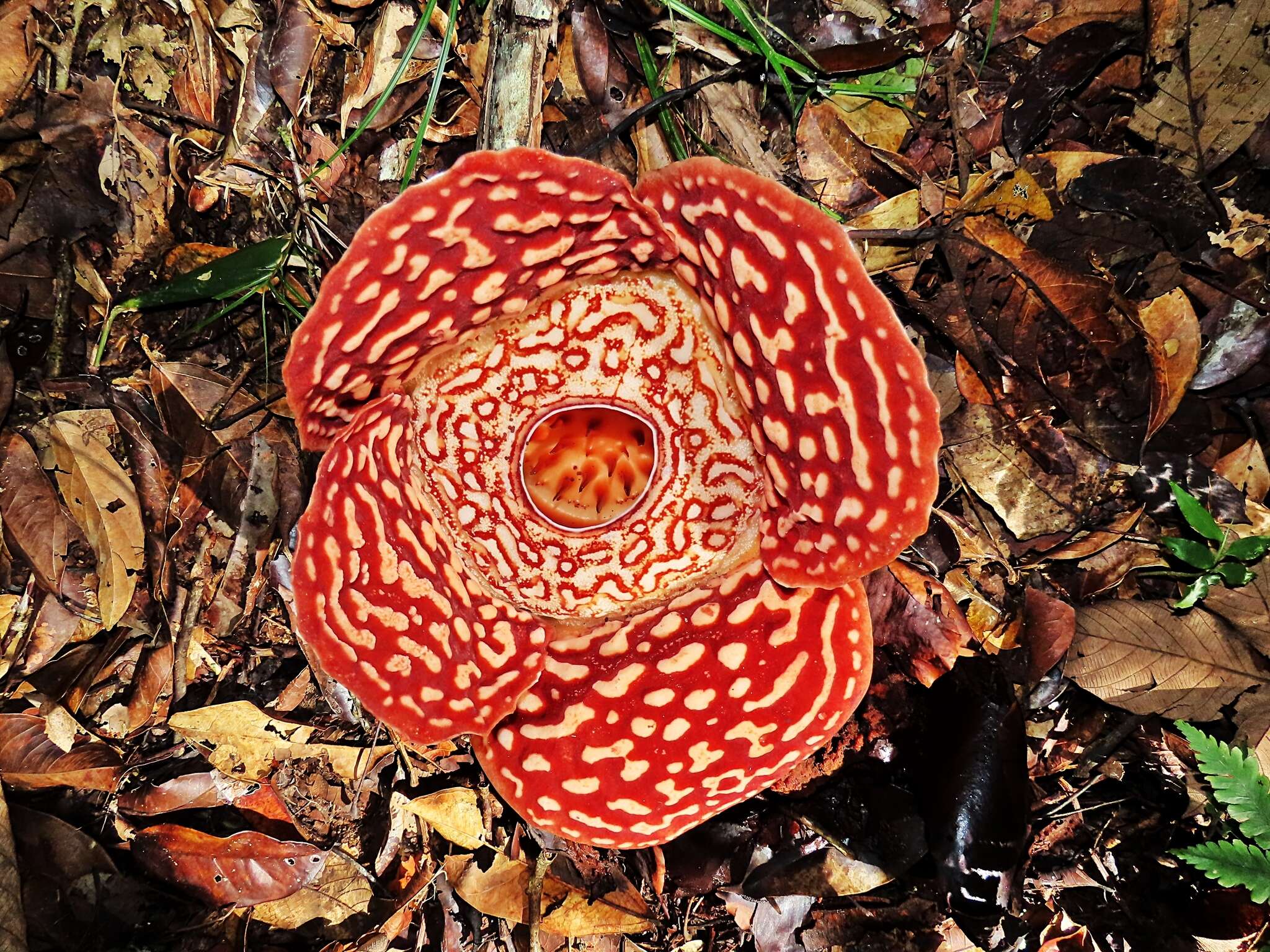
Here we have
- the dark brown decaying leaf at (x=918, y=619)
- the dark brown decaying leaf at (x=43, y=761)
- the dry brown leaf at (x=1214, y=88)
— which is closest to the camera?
the dark brown decaying leaf at (x=43, y=761)

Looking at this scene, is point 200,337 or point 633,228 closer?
point 633,228

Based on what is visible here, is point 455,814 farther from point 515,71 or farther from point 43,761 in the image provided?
point 515,71

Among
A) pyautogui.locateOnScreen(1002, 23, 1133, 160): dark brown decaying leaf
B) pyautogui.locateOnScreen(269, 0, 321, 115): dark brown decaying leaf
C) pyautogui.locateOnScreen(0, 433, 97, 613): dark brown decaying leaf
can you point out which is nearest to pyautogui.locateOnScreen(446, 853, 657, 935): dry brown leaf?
pyautogui.locateOnScreen(0, 433, 97, 613): dark brown decaying leaf

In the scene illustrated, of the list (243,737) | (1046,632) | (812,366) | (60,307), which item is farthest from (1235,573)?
(60,307)

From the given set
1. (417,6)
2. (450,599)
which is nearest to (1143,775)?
(450,599)

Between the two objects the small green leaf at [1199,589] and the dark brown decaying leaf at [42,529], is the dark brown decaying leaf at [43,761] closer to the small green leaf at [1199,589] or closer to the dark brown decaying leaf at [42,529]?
the dark brown decaying leaf at [42,529]

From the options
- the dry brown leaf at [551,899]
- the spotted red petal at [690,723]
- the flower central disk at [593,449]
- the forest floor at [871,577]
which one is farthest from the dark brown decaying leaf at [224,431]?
the dry brown leaf at [551,899]

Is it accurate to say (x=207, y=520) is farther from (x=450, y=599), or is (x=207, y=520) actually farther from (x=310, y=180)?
(x=310, y=180)
